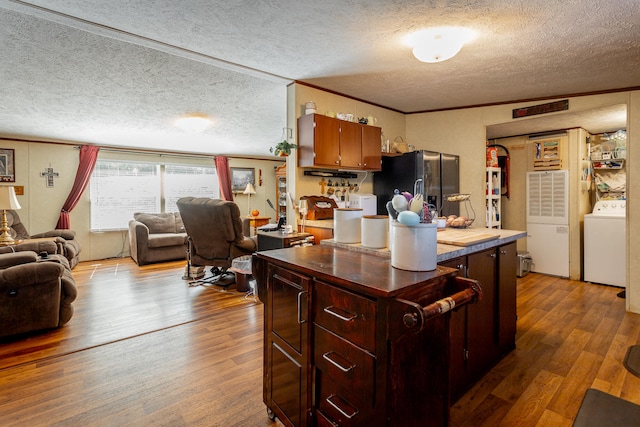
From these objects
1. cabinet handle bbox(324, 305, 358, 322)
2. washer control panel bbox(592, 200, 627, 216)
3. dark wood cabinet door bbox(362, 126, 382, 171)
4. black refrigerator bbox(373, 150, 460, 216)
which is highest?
dark wood cabinet door bbox(362, 126, 382, 171)

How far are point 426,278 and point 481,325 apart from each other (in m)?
1.17

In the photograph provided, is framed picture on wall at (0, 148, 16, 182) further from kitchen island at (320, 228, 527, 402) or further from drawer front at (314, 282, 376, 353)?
drawer front at (314, 282, 376, 353)

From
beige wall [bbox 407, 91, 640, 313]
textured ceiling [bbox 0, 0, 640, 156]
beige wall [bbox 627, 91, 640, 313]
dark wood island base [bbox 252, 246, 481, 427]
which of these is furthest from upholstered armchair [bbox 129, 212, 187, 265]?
beige wall [bbox 627, 91, 640, 313]

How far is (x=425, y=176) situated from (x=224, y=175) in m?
5.48

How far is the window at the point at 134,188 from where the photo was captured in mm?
6434

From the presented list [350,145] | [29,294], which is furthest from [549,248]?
[29,294]

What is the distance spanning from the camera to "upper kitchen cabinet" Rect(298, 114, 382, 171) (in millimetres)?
3289

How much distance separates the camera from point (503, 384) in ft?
6.64

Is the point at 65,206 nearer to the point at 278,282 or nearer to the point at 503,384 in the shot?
the point at 278,282

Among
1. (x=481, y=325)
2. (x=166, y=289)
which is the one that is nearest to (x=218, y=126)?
(x=166, y=289)

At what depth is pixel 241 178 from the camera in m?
8.22

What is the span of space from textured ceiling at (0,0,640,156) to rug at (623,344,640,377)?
245 centimetres

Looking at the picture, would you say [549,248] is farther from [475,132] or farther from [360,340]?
[360,340]

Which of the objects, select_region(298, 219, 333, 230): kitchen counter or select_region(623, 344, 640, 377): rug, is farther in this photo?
select_region(298, 219, 333, 230): kitchen counter
